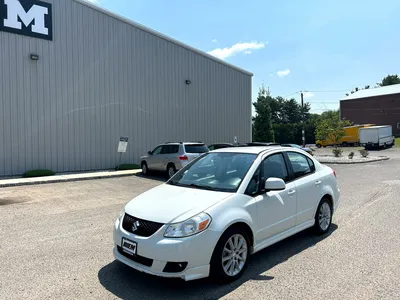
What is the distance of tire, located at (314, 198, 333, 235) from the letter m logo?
49.2 feet

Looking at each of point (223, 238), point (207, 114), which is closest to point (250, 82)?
point (207, 114)

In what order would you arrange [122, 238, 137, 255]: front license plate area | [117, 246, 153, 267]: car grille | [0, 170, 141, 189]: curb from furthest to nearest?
[0, 170, 141, 189]: curb, [122, 238, 137, 255]: front license plate area, [117, 246, 153, 267]: car grille

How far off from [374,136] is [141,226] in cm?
4035

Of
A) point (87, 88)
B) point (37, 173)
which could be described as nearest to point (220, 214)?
point (37, 173)

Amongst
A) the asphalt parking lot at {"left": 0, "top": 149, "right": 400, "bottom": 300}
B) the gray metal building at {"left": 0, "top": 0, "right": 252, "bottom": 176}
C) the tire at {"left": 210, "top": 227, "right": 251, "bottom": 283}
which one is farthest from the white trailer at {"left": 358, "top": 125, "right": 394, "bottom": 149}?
the tire at {"left": 210, "top": 227, "right": 251, "bottom": 283}

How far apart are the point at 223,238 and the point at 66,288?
6.25ft

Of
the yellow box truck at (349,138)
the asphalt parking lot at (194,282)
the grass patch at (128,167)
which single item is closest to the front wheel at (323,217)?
the asphalt parking lot at (194,282)

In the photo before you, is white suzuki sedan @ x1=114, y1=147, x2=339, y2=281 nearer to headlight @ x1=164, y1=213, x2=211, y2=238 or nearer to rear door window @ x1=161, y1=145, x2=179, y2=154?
headlight @ x1=164, y1=213, x2=211, y2=238

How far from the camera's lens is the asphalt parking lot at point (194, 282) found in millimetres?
3625

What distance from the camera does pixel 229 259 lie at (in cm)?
386

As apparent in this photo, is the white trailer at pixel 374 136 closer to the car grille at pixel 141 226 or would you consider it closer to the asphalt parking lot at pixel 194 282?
the asphalt parking lot at pixel 194 282

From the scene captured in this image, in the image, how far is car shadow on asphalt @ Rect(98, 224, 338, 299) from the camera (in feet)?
11.7

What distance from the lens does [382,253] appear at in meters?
4.75

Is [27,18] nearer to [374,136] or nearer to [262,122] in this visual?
[262,122]
